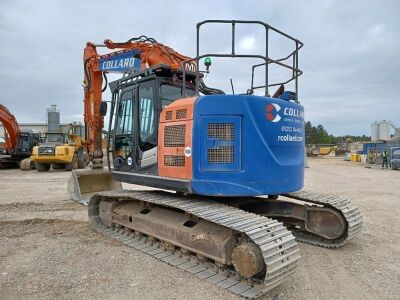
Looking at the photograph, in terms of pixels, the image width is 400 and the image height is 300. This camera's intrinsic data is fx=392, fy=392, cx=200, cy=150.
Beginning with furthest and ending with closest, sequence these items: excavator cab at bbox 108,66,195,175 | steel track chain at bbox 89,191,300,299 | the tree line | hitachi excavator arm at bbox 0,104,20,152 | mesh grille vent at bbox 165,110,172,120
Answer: the tree line, hitachi excavator arm at bbox 0,104,20,152, excavator cab at bbox 108,66,195,175, mesh grille vent at bbox 165,110,172,120, steel track chain at bbox 89,191,300,299

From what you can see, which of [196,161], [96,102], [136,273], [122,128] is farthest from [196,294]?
[96,102]

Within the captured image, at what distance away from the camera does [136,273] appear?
16.5 feet

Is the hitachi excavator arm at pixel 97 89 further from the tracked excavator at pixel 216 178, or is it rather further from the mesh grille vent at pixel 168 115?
the mesh grille vent at pixel 168 115

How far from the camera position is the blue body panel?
5.09 metres


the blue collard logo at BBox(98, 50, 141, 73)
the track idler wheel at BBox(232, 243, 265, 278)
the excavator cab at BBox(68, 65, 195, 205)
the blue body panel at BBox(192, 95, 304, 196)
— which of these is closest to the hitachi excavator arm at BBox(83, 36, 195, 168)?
the blue collard logo at BBox(98, 50, 141, 73)

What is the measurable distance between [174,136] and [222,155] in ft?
2.72

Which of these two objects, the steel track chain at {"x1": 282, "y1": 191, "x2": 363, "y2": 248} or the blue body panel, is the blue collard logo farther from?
the steel track chain at {"x1": 282, "y1": 191, "x2": 363, "y2": 248}

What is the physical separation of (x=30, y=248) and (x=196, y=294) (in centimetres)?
307

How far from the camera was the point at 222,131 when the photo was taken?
5137 millimetres

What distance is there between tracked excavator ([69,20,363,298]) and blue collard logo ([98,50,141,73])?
137 cm

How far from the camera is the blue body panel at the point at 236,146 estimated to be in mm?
5086

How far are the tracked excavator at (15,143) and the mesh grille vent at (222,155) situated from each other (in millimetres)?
19800

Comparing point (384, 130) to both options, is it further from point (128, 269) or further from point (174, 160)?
point (128, 269)

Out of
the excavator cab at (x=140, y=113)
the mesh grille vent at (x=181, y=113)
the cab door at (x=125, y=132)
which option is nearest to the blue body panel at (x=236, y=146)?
the mesh grille vent at (x=181, y=113)
